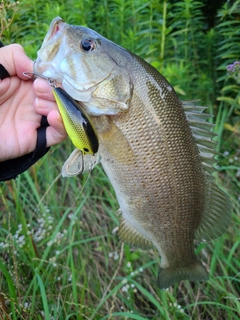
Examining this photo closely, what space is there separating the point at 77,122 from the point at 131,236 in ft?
2.28

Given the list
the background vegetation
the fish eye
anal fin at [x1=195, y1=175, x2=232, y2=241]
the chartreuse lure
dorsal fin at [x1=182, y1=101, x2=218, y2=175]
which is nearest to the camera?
the chartreuse lure

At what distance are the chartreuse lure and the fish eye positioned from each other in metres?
0.20

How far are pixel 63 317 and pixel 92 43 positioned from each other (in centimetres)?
139

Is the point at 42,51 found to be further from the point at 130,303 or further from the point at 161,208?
the point at 130,303

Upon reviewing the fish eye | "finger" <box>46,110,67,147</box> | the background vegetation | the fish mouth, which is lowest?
the background vegetation

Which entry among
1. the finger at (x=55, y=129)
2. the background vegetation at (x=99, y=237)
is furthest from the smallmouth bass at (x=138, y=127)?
the background vegetation at (x=99, y=237)

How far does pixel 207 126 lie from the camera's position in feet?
5.02

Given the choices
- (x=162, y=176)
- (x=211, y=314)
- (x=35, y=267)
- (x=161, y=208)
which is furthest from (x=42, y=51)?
(x=211, y=314)

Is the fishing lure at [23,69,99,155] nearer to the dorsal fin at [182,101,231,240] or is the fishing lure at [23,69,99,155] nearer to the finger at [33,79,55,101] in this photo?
the finger at [33,79,55,101]

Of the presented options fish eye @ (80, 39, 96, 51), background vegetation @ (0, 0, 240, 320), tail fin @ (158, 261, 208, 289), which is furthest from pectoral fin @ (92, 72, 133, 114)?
tail fin @ (158, 261, 208, 289)

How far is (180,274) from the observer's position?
1754mm

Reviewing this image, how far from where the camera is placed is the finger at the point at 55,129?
4.66 ft

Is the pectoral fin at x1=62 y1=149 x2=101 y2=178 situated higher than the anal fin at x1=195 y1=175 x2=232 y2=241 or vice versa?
the pectoral fin at x1=62 y1=149 x2=101 y2=178

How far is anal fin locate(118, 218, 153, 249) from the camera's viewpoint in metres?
1.74
